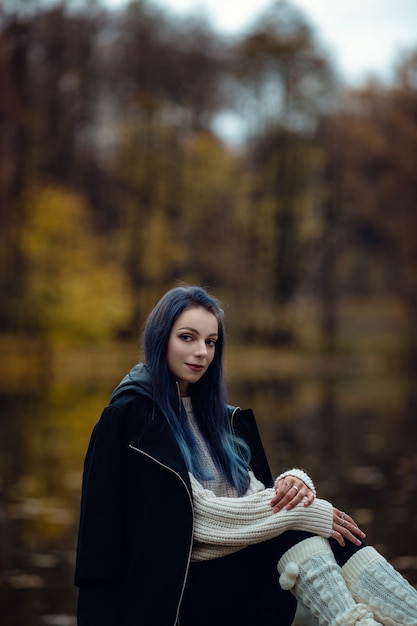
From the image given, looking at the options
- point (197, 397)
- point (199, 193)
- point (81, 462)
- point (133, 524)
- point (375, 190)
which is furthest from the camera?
point (375, 190)

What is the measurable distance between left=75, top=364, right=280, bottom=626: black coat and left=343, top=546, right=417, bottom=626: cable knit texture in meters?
0.54

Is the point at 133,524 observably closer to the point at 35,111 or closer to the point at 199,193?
the point at 35,111

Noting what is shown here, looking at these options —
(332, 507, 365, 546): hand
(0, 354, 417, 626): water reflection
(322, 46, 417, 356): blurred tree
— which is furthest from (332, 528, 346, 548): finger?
(322, 46, 417, 356): blurred tree

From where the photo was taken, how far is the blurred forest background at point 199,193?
34250mm

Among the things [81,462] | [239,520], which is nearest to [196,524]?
[239,520]

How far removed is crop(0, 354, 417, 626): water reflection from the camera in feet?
21.6

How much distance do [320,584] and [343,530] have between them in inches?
8.7

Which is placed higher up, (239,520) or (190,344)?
(190,344)

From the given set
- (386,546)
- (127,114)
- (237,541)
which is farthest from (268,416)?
(127,114)

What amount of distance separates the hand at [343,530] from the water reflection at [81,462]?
7.85ft

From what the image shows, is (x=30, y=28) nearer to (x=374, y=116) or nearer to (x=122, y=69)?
(x=122, y=69)

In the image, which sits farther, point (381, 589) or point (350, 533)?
point (350, 533)

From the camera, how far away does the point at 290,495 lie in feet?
11.4

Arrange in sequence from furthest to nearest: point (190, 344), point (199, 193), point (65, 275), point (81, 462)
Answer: point (199, 193) < point (65, 275) < point (81, 462) < point (190, 344)
